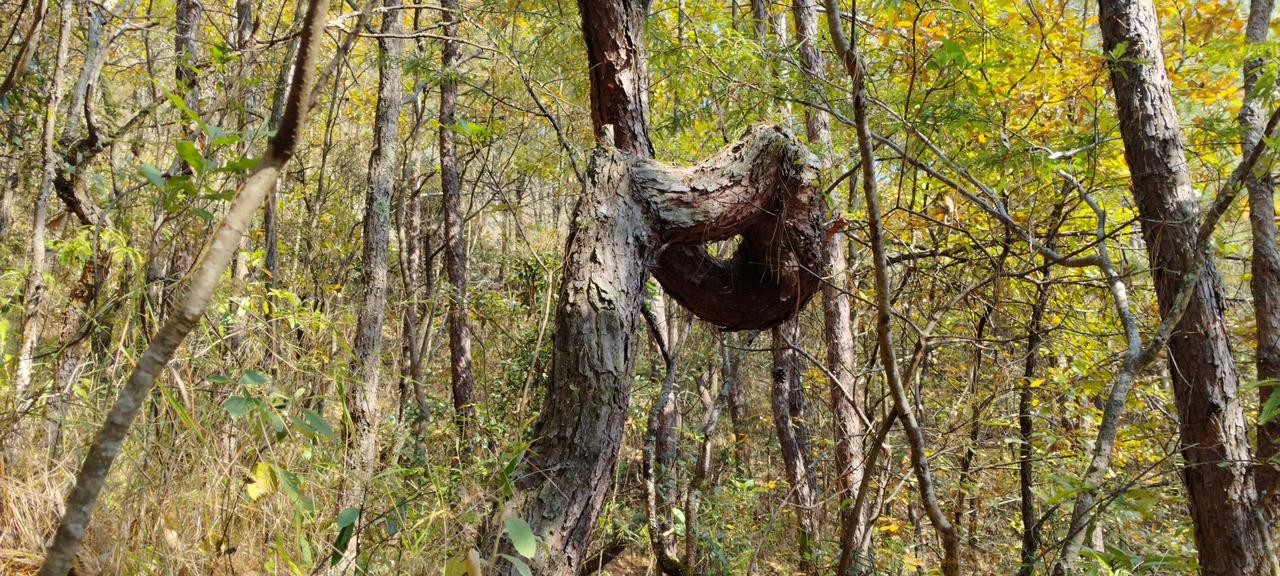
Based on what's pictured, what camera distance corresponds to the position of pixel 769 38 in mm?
4457

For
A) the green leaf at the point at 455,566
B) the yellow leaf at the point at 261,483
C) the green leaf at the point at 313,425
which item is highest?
the green leaf at the point at 313,425

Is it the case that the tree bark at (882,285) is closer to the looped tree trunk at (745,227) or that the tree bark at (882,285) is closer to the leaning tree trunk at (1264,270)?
the looped tree trunk at (745,227)

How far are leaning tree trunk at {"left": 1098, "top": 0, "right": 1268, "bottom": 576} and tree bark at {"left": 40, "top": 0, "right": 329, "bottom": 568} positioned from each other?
290 centimetres

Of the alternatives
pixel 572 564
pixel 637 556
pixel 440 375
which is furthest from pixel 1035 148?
pixel 440 375

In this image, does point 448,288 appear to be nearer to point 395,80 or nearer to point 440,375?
point 395,80

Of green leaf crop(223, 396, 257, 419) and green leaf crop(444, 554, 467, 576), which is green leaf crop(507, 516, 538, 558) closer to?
green leaf crop(444, 554, 467, 576)

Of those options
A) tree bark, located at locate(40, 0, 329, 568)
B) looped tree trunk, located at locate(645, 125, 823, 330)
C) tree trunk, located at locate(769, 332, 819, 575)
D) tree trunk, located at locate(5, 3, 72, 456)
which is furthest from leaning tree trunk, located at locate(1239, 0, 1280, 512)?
tree trunk, located at locate(5, 3, 72, 456)

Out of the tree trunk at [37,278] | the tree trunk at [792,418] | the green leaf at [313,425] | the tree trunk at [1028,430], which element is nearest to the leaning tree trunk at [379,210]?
the tree trunk at [37,278]

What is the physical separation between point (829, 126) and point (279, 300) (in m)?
4.34

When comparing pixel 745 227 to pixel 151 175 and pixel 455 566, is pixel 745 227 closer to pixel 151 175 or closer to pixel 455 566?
pixel 455 566

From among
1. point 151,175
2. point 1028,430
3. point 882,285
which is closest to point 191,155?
point 151,175

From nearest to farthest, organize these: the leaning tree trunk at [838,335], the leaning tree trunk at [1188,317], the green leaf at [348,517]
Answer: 1. the green leaf at [348,517]
2. the leaning tree trunk at [1188,317]
3. the leaning tree trunk at [838,335]

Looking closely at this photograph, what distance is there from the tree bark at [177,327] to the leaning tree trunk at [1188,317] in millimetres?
2895

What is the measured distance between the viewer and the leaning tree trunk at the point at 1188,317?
274 cm
